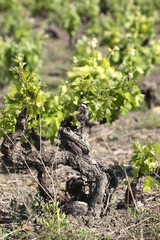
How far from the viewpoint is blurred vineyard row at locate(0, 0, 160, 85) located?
23.1ft

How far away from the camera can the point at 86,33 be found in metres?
11.6

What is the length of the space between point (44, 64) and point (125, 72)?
24.7 feet

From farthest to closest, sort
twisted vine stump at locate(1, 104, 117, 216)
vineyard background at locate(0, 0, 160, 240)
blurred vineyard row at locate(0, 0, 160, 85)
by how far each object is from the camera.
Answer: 1. blurred vineyard row at locate(0, 0, 160, 85)
2. twisted vine stump at locate(1, 104, 117, 216)
3. vineyard background at locate(0, 0, 160, 240)

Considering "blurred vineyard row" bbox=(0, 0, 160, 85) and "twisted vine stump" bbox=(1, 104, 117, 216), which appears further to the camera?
"blurred vineyard row" bbox=(0, 0, 160, 85)

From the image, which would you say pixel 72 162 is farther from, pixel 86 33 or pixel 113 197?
pixel 86 33

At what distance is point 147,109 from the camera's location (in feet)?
22.2

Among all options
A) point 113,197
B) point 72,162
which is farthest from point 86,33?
point 72,162

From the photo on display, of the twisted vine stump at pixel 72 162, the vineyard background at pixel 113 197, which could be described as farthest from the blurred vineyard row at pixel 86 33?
the twisted vine stump at pixel 72 162

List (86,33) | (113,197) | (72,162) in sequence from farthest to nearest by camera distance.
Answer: (86,33) → (113,197) → (72,162)

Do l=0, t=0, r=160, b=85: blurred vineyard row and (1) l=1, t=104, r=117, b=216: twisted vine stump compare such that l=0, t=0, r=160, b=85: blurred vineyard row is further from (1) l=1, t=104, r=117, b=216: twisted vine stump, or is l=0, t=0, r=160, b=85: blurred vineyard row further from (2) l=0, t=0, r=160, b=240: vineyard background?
(1) l=1, t=104, r=117, b=216: twisted vine stump

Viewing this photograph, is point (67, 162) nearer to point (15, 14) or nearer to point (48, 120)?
point (48, 120)

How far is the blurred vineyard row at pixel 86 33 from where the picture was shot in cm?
703

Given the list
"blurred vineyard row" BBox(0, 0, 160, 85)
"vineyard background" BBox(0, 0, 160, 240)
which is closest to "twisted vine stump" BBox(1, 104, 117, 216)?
"vineyard background" BBox(0, 0, 160, 240)

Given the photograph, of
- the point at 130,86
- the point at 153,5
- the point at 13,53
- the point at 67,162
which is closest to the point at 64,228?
the point at 67,162
